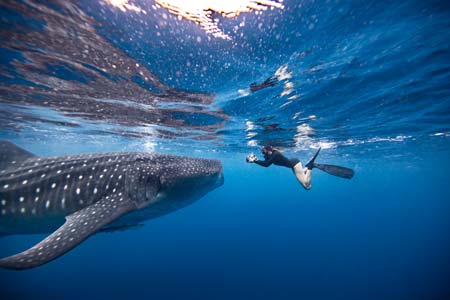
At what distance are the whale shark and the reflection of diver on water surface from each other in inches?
204

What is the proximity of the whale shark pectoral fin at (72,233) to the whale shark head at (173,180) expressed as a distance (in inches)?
17.0

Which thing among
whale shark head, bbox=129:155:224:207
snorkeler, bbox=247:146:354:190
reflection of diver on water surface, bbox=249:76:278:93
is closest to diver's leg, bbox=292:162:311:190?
snorkeler, bbox=247:146:354:190

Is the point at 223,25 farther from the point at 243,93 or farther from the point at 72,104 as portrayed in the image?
the point at 72,104

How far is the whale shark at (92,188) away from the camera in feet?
14.0

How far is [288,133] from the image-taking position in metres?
17.6

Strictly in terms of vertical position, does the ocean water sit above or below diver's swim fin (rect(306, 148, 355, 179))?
above

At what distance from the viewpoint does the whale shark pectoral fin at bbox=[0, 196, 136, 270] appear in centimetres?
252

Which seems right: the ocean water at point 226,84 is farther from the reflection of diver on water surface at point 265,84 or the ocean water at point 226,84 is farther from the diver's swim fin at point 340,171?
the diver's swim fin at point 340,171

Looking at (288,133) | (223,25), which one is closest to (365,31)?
(223,25)

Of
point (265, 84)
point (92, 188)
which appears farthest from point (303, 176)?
point (92, 188)

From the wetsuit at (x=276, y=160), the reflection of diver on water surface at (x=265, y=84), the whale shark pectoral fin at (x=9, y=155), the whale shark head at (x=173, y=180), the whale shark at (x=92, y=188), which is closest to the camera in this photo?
the whale shark at (x=92, y=188)

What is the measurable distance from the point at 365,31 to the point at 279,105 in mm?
5719

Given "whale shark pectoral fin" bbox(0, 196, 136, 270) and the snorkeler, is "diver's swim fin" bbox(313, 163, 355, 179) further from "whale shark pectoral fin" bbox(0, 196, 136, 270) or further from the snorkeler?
"whale shark pectoral fin" bbox(0, 196, 136, 270)

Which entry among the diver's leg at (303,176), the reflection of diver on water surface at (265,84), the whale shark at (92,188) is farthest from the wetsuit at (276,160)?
the whale shark at (92,188)
